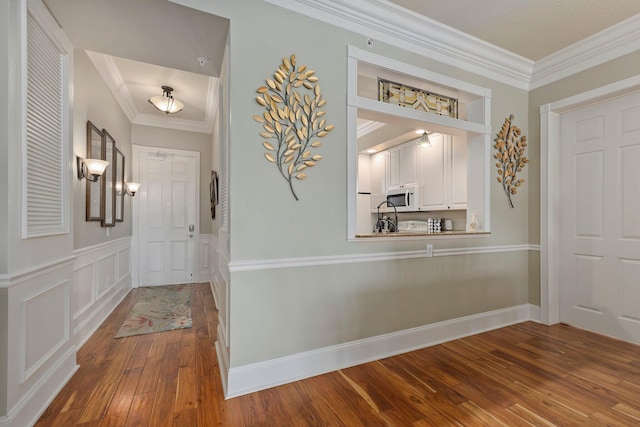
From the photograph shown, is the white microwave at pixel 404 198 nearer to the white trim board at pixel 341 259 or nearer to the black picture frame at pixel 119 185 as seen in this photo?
the white trim board at pixel 341 259

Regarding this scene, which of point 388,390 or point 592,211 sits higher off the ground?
point 592,211

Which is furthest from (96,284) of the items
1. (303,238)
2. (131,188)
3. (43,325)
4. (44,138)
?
(303,238)

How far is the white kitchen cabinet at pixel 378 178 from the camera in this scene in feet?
16.8

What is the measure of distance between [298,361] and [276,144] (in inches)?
60.5

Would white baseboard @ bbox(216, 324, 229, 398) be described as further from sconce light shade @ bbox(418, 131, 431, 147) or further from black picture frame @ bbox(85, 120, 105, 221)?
sconce light shade @ bbox(418, 131, 431, 147)

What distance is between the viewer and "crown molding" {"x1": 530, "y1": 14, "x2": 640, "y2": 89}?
2.51 metres

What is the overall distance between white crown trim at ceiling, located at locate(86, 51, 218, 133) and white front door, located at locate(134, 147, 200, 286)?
0.44 m

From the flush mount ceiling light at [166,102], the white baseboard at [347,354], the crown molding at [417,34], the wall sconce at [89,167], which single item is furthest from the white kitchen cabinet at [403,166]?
the wall sconce at [89,167]

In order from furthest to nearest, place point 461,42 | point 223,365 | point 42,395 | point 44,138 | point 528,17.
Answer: point 461,42, point 528,17, point 223,365, point 44,138, point 42,395

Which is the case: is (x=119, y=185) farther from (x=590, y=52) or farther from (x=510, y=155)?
(x=590, y=52)

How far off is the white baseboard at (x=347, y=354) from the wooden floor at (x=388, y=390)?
62 mm

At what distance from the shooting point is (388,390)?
1920 millimetres

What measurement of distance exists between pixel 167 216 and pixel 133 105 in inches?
71.1

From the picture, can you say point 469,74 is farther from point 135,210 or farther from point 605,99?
point 135,210
